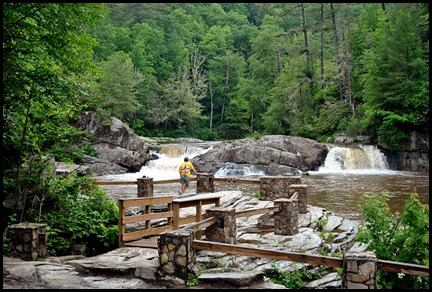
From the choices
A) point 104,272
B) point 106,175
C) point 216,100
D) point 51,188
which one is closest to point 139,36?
point 216,100

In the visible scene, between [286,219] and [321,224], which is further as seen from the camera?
[321,224]

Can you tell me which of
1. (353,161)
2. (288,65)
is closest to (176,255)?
(353,161)

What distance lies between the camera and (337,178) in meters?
23.1

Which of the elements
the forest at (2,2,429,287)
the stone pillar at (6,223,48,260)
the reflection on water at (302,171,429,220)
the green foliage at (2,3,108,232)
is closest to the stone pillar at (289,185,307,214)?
the reflection on water at (302,171,429,220)

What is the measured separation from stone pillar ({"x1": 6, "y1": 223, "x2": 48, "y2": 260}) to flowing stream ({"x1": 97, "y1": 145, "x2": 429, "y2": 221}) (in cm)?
898

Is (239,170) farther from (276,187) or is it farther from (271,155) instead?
(276,187)

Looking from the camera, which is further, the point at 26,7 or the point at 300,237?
the point at 300,237

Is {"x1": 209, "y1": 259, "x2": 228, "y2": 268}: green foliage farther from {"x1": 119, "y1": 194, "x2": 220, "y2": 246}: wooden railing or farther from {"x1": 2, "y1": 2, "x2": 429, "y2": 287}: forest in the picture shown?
{"x1": 2, "y1": 2, "x2": 429, "y2": 287}: forest

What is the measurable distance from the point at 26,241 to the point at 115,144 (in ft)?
70.4

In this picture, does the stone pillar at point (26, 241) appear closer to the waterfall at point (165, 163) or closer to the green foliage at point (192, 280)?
the green foliage at point (192, 280)

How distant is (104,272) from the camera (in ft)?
21.4

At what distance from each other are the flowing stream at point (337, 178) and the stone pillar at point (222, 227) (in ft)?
20.4

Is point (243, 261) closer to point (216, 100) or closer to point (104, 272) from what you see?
point (104, 272)

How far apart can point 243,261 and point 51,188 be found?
5.00 m
